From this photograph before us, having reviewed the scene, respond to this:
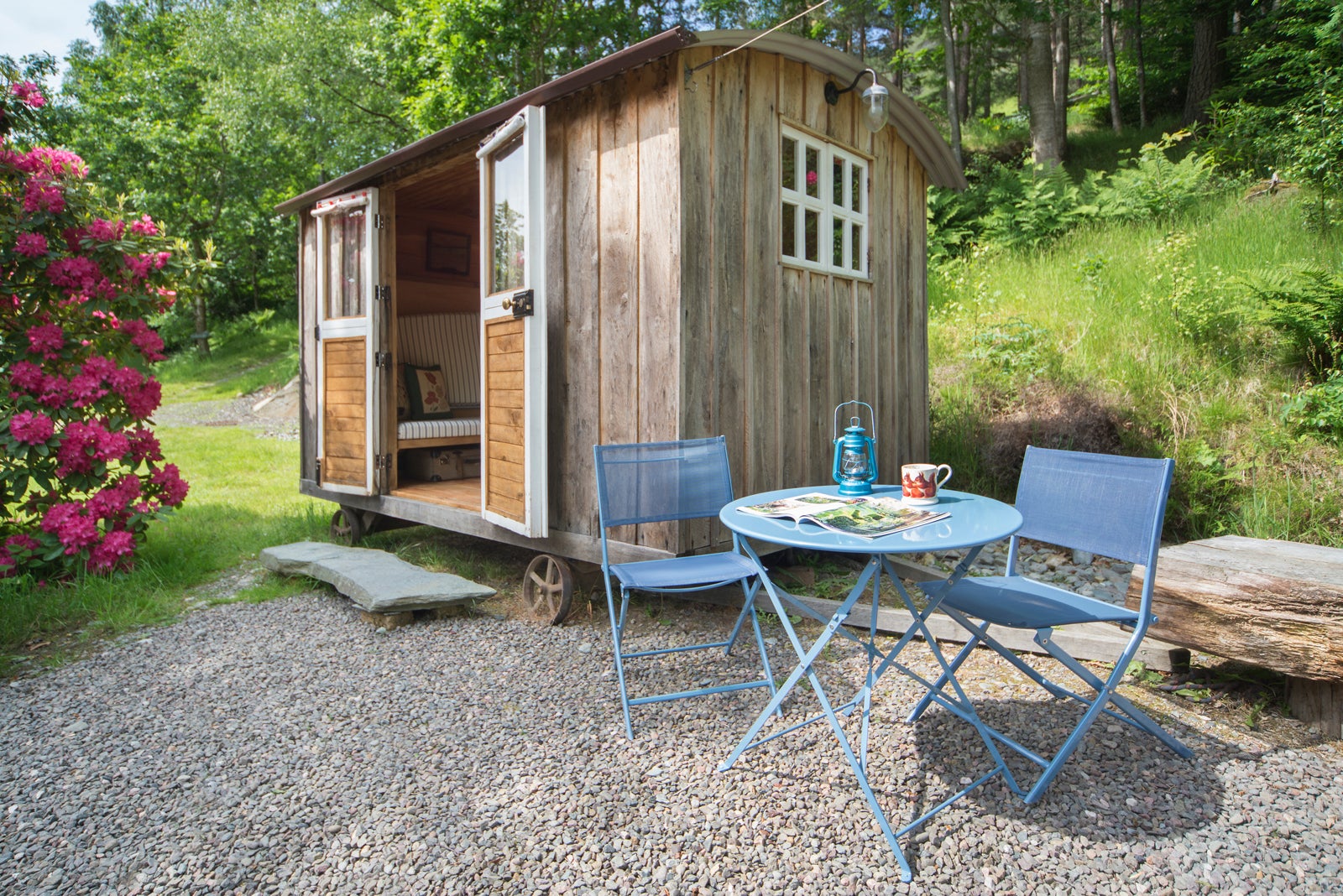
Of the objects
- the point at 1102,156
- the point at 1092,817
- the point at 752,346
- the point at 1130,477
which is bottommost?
the point at 1092,817

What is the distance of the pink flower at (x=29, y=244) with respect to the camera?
4.23 m

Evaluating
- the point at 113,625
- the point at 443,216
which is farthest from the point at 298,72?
the point at 113,625

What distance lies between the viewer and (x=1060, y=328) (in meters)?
7.41

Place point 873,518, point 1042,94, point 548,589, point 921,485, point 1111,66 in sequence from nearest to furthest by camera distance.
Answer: point 873,518, point 921,485, point 548,589, point 1042,94, point 1111,66

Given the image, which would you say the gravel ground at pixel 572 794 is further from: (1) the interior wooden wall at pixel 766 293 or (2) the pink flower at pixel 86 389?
(2) the pink flower at pixel 86 389

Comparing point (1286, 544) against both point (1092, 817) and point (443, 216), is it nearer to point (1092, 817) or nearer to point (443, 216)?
point (1092, 817)

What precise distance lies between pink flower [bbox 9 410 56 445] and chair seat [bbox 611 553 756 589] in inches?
130

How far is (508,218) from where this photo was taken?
4.31 metres

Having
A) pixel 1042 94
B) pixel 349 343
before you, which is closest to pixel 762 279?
pixel 349 343

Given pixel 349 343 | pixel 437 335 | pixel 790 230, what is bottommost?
pixel 349 343

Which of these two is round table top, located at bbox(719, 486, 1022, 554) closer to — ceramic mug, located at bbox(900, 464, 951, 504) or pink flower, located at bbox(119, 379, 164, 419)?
ceramic mug, located at bbox(900, 464, 951, 504)

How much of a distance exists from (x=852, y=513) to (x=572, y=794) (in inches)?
46.6

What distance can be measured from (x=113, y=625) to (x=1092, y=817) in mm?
4344

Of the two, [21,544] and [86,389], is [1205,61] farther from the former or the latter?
[21,544]
